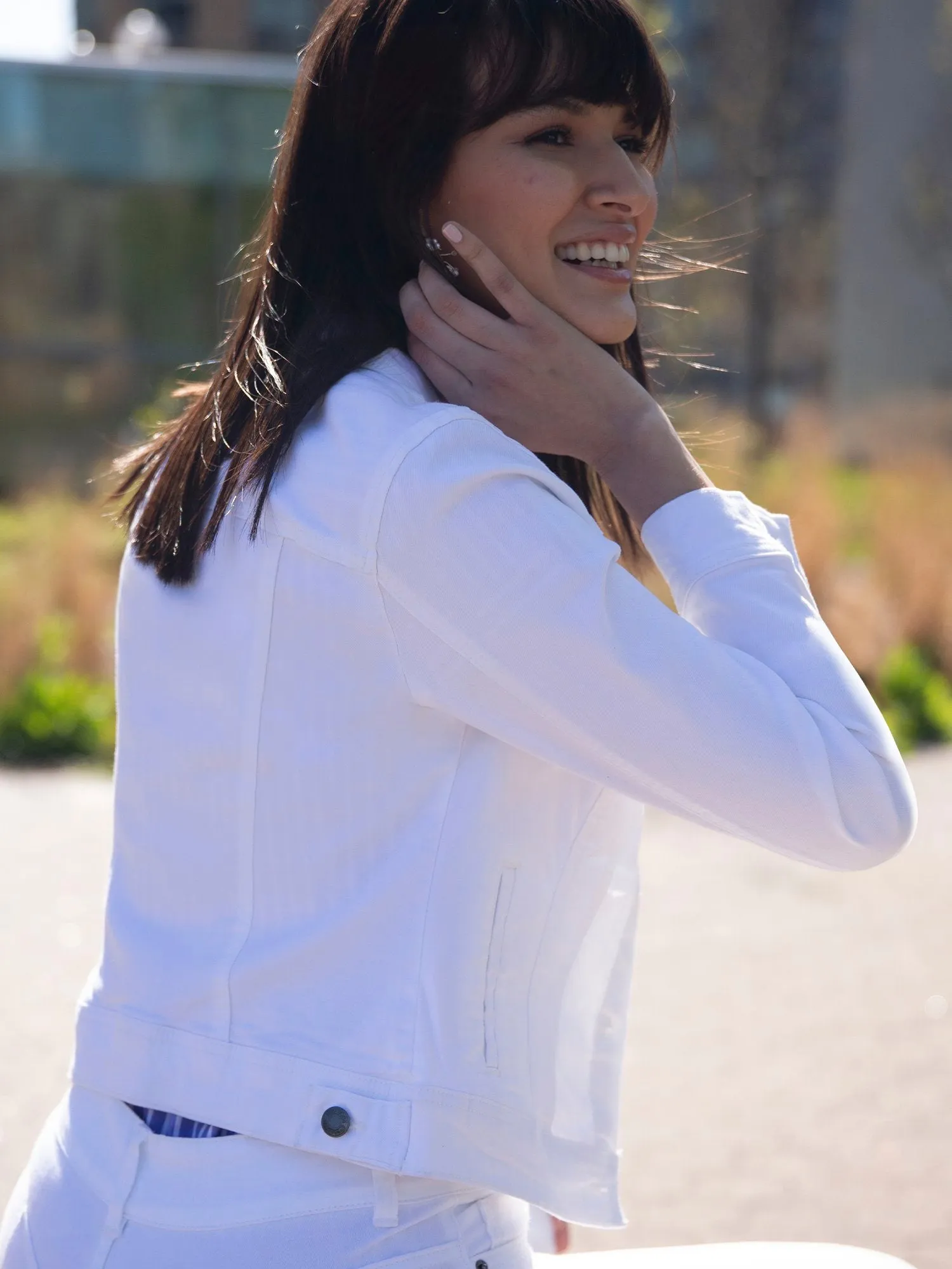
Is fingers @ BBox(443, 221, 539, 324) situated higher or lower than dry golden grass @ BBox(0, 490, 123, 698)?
higher

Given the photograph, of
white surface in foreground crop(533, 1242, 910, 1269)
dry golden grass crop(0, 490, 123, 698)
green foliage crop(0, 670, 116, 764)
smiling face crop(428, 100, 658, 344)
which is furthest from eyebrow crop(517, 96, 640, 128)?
dry golden grass crop(0, 490, 123, 698)

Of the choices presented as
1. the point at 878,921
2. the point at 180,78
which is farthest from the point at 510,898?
the point at 180,78

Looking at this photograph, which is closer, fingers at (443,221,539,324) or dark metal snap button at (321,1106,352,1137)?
dark metal snap button at (321,1106,352,1137)

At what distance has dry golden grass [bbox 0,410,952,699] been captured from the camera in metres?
8.36

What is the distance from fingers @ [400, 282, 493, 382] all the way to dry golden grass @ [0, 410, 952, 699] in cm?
582

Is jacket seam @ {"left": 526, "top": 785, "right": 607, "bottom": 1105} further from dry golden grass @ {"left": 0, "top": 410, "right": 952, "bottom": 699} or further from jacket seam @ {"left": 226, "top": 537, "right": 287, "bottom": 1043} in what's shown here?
dry golden grass @ {"left": 0, "top": 410, "right": 952, "bottom": 699}

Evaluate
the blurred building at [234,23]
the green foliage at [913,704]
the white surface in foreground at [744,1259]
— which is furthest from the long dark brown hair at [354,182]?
the blurred building at [234,23]

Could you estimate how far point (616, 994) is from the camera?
1474 mm

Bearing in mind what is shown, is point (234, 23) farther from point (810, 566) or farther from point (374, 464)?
point (374, 464)

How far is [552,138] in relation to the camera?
1496 millimetres

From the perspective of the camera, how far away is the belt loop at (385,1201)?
1.25m

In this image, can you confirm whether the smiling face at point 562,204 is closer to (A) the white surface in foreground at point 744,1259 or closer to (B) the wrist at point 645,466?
(B) the wrist at point 645,466

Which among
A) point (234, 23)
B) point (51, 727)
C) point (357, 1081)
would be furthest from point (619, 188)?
point (234, 23)

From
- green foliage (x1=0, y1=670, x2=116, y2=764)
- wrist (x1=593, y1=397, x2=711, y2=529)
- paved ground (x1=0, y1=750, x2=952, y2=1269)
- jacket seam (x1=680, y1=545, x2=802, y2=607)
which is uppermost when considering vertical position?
wrist (x1=593, y1=397, x2=711, y2=529)
